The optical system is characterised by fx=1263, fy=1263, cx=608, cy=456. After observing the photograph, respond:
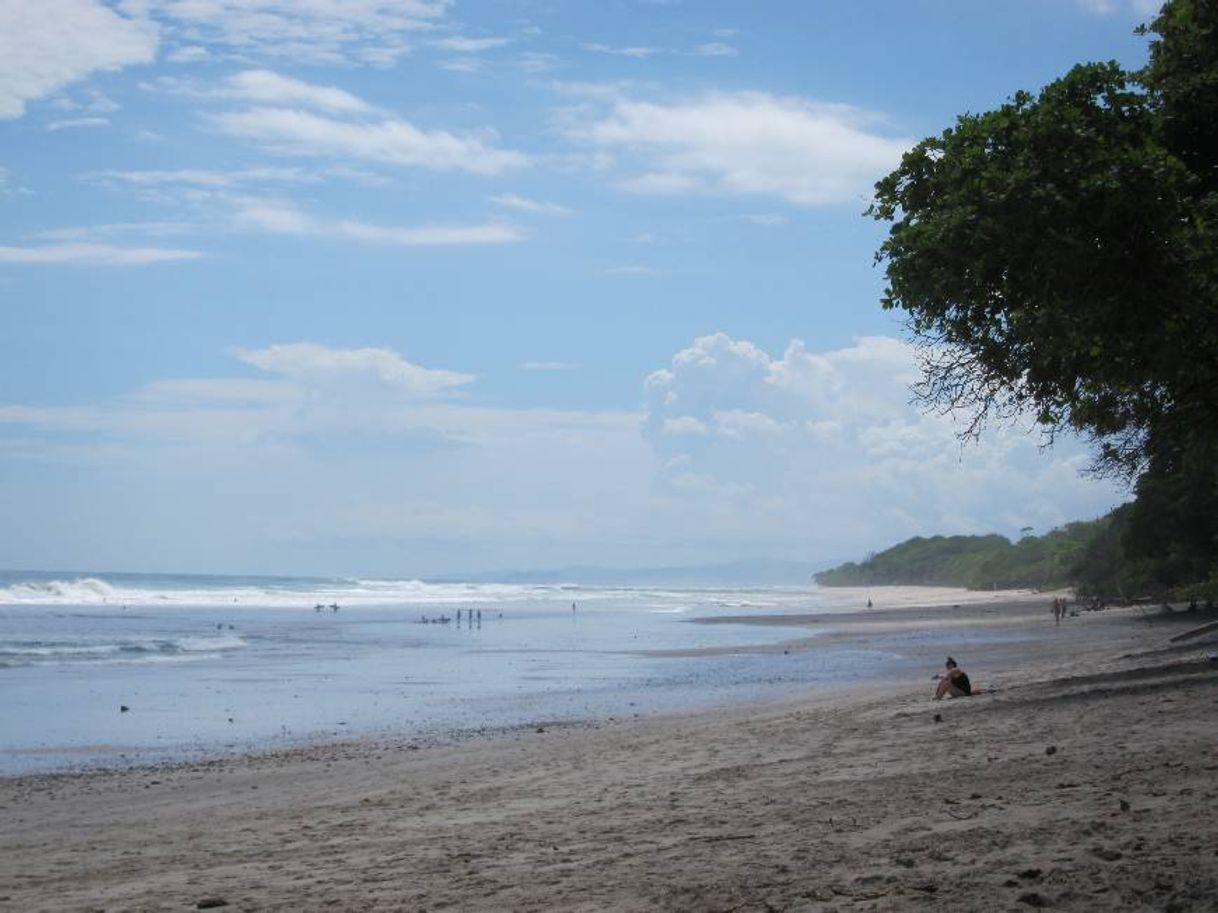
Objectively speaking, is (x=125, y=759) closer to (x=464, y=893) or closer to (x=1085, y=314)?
(x=464, y=893)

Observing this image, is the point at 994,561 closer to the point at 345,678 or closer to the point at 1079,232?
the point at 345,678

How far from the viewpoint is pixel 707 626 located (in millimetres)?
66875

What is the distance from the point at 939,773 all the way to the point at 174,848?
7.25 metres

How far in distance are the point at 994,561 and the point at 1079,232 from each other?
13451cm

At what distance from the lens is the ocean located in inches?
924

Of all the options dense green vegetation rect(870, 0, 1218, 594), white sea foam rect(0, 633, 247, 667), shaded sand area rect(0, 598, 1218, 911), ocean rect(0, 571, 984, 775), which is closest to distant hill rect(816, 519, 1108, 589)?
ocean rect(0, 571, 984, 775)

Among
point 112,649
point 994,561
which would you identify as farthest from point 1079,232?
point 994,561

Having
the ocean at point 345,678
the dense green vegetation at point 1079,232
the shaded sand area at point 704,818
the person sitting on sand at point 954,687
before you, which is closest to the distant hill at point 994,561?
the ocean at point 345,678

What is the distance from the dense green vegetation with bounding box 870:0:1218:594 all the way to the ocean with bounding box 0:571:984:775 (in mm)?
Result: 12833

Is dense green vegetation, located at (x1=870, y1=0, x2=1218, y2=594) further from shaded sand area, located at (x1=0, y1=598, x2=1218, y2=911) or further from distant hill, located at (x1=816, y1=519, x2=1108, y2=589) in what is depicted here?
distant hill, located at (x1=816, y1=519, x2=1108, y2=589)

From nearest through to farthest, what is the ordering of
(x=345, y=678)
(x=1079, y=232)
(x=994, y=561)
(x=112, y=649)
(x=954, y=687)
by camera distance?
(x=1079, y=232), (x=954, y=687), (x=345, y=678), (x=112, y=649), (x=994, y=561)

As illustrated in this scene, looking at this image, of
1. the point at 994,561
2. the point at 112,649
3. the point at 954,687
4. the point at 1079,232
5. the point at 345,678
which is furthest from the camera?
the point at 994,561

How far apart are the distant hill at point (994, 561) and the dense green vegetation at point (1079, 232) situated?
63918 mm

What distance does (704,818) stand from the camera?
35.4 feet
